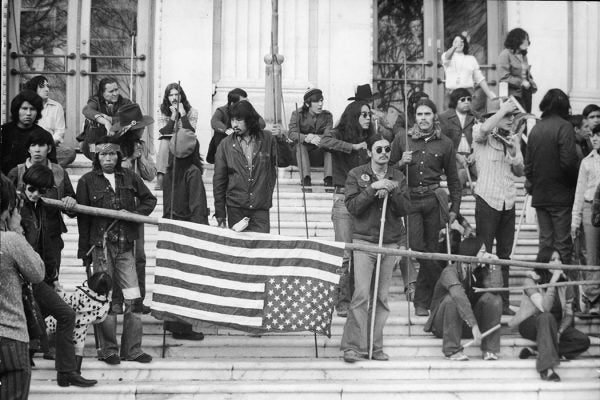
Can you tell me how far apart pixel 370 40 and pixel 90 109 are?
4857 mm

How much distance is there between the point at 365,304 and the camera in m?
11.2

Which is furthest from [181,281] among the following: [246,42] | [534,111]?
[534,111]

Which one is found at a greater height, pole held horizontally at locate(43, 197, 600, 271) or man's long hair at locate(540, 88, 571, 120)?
man's long hair at locate(540, 88, 571, 120)

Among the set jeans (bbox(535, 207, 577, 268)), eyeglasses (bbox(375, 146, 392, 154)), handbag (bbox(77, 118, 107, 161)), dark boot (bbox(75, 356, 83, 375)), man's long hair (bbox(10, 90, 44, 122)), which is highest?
man's long hair (bbox(10, 90, 44, 122))

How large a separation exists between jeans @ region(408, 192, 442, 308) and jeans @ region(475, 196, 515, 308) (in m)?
0.60

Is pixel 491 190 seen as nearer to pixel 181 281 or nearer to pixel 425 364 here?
pixel 425 364

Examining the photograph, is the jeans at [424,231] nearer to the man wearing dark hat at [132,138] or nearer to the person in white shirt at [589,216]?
the person in white shirt at [589,216]

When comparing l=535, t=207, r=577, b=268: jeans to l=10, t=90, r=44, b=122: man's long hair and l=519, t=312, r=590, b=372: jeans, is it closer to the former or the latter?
l=519, t=312, r=590, b=372: jeans

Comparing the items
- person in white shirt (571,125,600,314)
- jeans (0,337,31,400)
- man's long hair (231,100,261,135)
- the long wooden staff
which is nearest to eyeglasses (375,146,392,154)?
the long wooden staff

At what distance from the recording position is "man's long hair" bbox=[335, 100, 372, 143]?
44.7 ft

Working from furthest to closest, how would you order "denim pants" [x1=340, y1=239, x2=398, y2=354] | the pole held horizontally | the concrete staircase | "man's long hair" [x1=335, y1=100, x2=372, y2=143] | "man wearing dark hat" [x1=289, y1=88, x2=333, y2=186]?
"man wearing dark hat" [x1=289, y1=88, x2=333, y2=186], "man's long hair" [x1=335, y1=100, x2=372, y2=143], "denim pants" [x1=340, y1=239, x2=398, y2=354], the pole held horizontally, the concrete staircase

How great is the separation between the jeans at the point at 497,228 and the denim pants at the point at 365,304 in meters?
1.49

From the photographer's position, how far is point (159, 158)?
13211 mm

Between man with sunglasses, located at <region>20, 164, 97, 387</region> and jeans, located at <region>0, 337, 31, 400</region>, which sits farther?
man with sunglasses, located at <region>20, 164, 97, 387</region>
